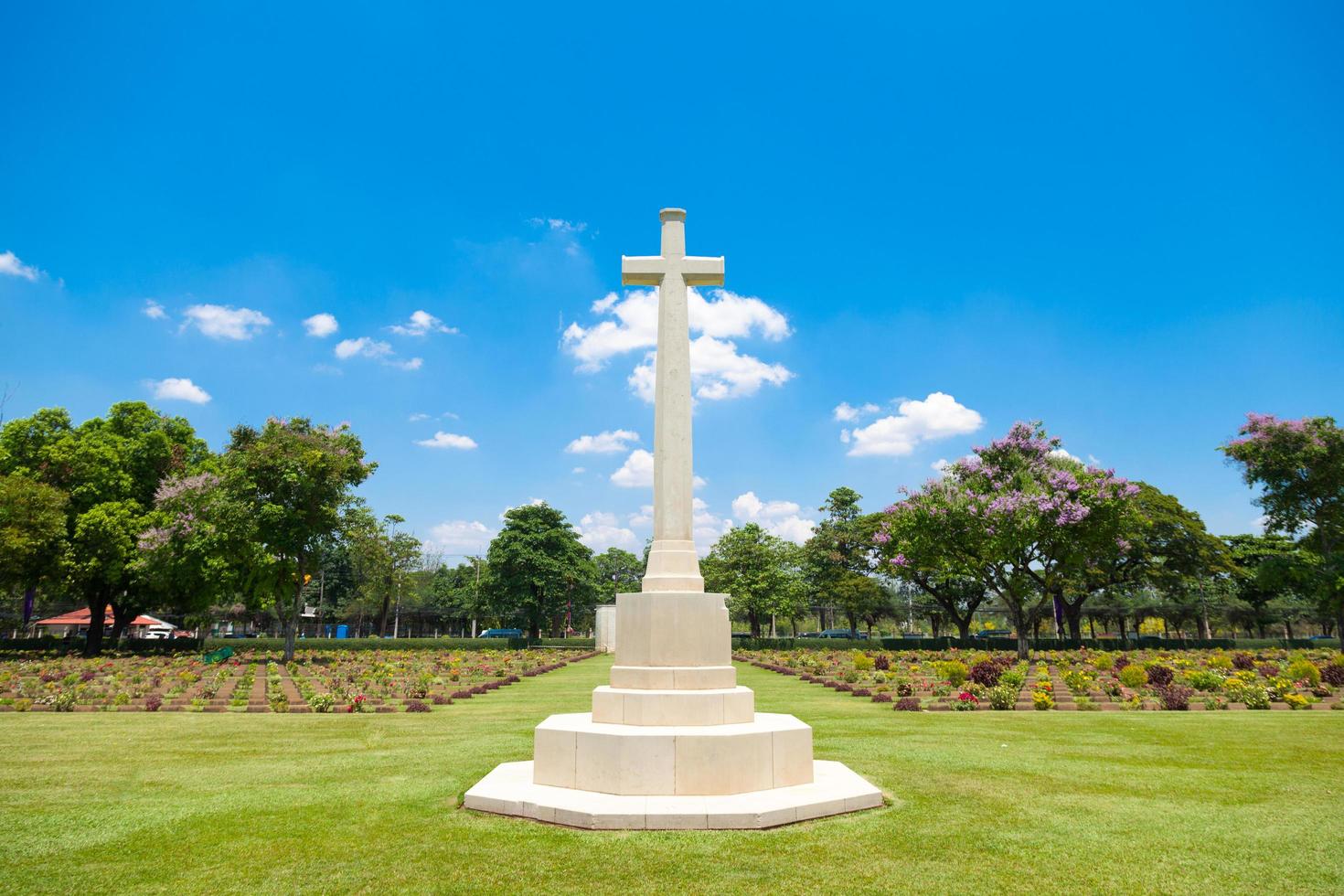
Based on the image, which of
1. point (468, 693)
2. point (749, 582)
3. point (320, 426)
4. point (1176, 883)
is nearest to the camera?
point (1176, 883)

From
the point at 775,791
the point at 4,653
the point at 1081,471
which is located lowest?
the point at 4,653

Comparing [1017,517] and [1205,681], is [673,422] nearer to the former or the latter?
[1205,681]

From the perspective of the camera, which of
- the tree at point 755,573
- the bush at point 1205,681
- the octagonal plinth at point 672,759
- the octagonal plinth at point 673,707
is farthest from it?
the tree at point 755,573

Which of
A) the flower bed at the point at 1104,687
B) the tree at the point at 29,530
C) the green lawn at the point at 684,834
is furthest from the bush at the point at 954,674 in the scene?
the tree at the point at 29,530

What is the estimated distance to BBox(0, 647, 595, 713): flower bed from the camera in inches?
581

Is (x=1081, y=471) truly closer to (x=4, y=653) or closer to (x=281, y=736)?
(x=281, y=736)

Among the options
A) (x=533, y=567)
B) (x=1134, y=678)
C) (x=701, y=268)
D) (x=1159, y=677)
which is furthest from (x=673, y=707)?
(x=533, y=567)

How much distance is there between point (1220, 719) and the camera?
12.4 meters

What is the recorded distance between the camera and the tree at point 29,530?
26688mm

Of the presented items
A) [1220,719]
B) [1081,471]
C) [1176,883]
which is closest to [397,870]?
[1176,883]

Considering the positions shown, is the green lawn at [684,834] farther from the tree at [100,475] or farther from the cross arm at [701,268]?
the tree at [100,475]

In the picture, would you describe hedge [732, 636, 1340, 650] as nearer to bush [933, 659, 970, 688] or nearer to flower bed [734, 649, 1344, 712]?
flower bed [734, 649, 1344, 712]

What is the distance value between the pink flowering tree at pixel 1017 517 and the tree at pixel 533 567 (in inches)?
983

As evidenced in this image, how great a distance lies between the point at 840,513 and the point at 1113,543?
2400 cm
